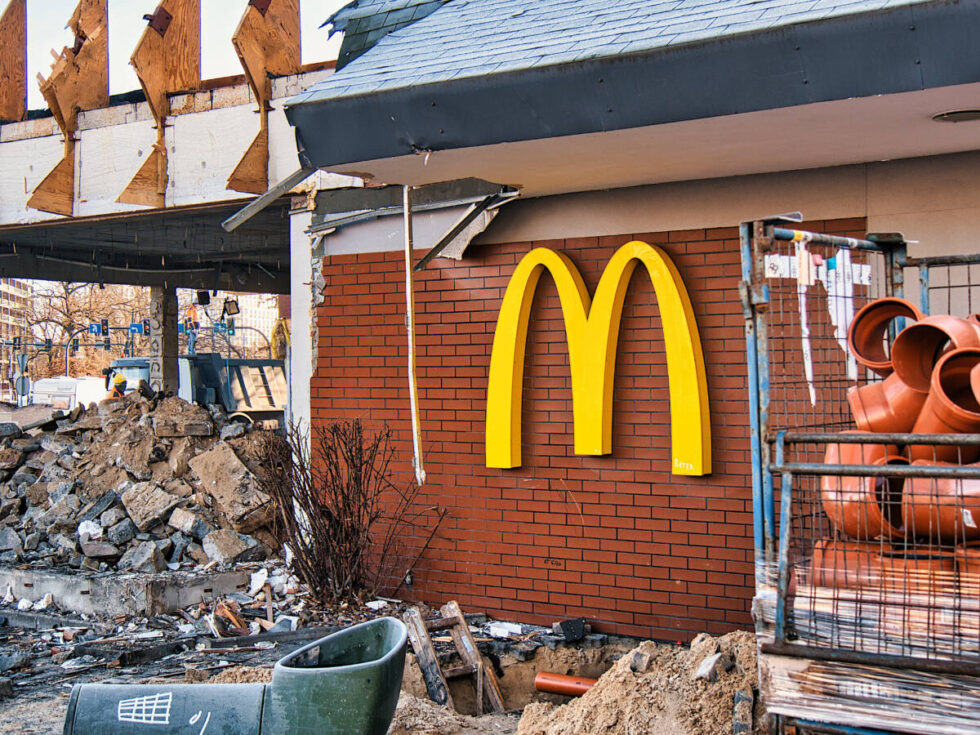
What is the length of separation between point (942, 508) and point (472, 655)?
378 centimetres

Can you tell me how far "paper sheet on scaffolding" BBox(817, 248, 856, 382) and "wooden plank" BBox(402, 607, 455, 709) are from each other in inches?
124

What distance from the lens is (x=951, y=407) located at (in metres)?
3.29

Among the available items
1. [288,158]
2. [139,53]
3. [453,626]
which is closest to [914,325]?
[453,626]

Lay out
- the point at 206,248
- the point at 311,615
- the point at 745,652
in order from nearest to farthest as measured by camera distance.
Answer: the point at 745,652 < the point at 311,615 < the point at 206,248

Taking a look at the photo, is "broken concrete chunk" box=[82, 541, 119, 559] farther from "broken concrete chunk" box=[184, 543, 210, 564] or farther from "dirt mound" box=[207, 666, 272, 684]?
"dirt mound" box=[207, 666, 272, 684]

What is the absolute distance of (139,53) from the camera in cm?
919

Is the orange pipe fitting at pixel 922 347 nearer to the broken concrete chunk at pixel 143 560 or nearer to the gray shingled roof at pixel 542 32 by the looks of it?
the gray shingled roof at pixel 542 32

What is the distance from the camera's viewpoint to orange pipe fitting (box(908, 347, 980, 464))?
3.31m

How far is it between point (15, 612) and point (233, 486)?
83.5 inches

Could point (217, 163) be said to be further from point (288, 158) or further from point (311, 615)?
point (311, 615)

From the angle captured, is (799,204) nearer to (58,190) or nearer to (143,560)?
(143,560)

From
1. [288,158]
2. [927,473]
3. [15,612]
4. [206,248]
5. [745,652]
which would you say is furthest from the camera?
[206,248]

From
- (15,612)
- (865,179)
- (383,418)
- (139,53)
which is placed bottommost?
(15,612)

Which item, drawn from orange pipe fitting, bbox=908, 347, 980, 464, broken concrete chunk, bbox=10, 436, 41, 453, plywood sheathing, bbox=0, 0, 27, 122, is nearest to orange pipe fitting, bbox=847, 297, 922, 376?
orange pipe fitting, bbox=908, 347, 980, 464
